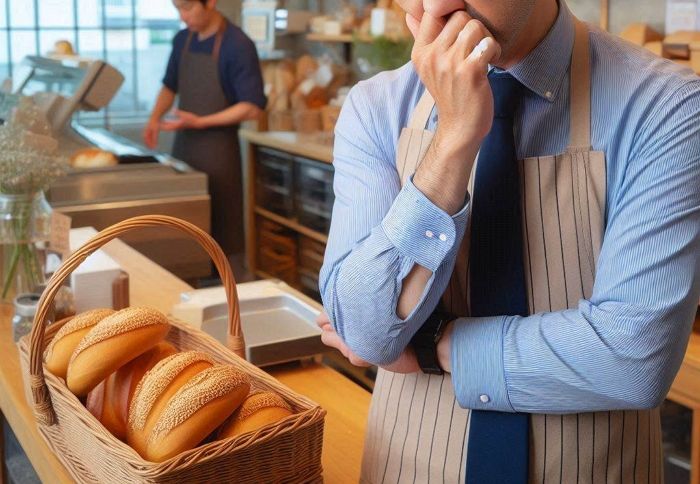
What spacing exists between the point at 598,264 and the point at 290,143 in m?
3.97

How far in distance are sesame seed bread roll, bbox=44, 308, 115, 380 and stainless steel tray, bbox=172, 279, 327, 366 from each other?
1.29 feet

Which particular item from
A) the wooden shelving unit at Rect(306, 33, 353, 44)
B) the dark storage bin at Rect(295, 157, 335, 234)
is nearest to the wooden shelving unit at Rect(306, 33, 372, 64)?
the wooden shelving unit at Rect(306, 33, 353, 44)

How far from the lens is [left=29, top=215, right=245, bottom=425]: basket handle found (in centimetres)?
127

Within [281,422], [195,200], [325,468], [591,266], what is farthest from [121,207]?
[591,266]

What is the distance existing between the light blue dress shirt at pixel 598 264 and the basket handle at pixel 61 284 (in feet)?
1.20

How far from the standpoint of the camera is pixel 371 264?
1.04 metres

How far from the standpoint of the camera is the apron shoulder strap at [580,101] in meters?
1.05

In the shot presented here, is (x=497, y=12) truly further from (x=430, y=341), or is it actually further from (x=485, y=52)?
(x=430, y=341)

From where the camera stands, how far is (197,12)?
434 centimetres

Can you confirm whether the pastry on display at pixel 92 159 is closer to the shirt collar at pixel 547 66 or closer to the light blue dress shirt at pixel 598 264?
the light blue dress shirt at pixel 598 264

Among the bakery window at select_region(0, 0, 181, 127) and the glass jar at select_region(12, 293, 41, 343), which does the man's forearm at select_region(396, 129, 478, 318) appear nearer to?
the glass jar at select_region(12, 293, 41, 343)

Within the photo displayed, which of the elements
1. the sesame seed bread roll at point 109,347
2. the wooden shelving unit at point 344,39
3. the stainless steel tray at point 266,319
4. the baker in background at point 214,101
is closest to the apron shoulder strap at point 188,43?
the baker in background at point 214,101

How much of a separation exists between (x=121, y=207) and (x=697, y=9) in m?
1.99

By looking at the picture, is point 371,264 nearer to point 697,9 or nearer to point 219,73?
point 697,9
